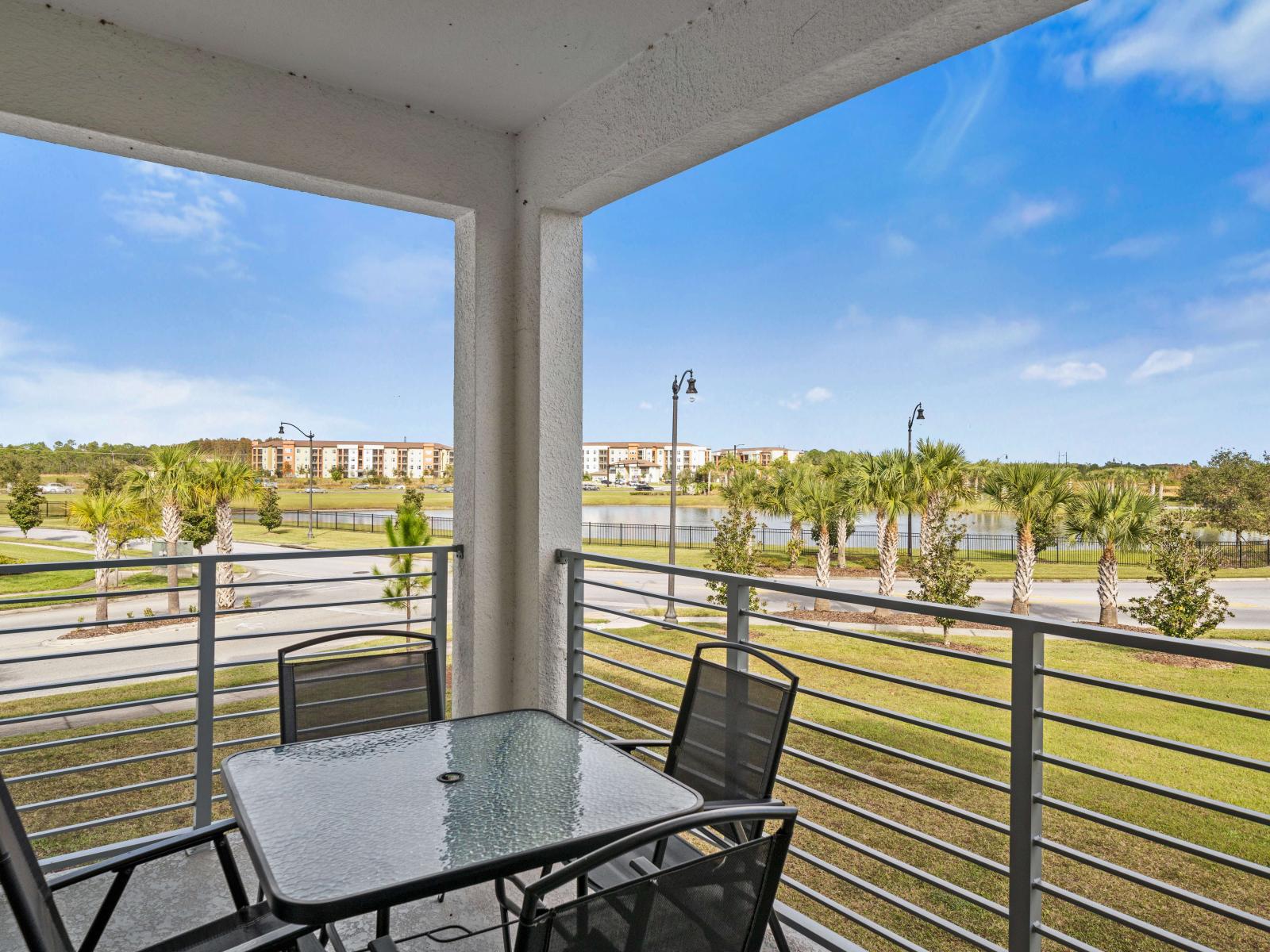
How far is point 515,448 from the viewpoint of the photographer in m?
3.42

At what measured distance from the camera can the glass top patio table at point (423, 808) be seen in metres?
1.13

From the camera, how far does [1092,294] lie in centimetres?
2520

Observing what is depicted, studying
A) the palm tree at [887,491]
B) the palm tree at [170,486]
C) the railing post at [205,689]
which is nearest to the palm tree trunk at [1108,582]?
the palm tree at [887,491]

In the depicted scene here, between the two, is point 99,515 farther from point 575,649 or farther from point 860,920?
point 860,920

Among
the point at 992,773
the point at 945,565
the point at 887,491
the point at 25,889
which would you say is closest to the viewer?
the point at 25,889

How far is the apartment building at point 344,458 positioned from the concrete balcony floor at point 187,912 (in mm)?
8494

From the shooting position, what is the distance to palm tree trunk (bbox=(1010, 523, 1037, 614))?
55.9 feet

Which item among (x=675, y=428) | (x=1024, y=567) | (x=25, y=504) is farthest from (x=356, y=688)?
(x=1024, y=567)

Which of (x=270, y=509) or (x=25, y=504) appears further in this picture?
(x=270, y=509)

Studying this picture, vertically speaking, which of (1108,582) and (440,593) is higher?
(440,593)

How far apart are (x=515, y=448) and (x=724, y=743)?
6.45ft

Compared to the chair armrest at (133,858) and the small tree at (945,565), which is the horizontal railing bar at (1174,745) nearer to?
the chair armrest at (133,858)

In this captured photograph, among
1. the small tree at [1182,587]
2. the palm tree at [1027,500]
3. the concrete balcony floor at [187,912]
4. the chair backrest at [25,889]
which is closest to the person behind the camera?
the chair backrest at [25,889]

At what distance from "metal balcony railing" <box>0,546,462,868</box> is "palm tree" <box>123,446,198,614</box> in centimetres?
122
